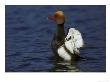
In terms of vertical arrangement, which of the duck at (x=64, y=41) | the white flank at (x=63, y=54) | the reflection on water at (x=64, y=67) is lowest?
the reflection on water at (x=64, y=67)

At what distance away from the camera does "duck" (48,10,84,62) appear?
11.5 feet

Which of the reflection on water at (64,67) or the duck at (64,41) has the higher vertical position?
the duck at (64,41)

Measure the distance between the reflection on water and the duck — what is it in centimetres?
6

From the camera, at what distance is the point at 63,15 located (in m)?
3.51

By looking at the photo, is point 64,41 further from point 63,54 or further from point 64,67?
point 64,67

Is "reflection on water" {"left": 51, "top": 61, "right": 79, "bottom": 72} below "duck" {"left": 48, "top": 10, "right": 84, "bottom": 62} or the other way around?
below

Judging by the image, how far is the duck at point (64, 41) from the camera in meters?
3.50

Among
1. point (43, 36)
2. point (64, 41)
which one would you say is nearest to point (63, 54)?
point (64, 41)

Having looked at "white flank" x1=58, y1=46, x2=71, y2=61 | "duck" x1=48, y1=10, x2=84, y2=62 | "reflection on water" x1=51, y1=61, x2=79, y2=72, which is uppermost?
"duck" x1=48, y1=10, x2=84, y2=62

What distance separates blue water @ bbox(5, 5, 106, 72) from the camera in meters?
3.51

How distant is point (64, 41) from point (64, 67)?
0.73ft
